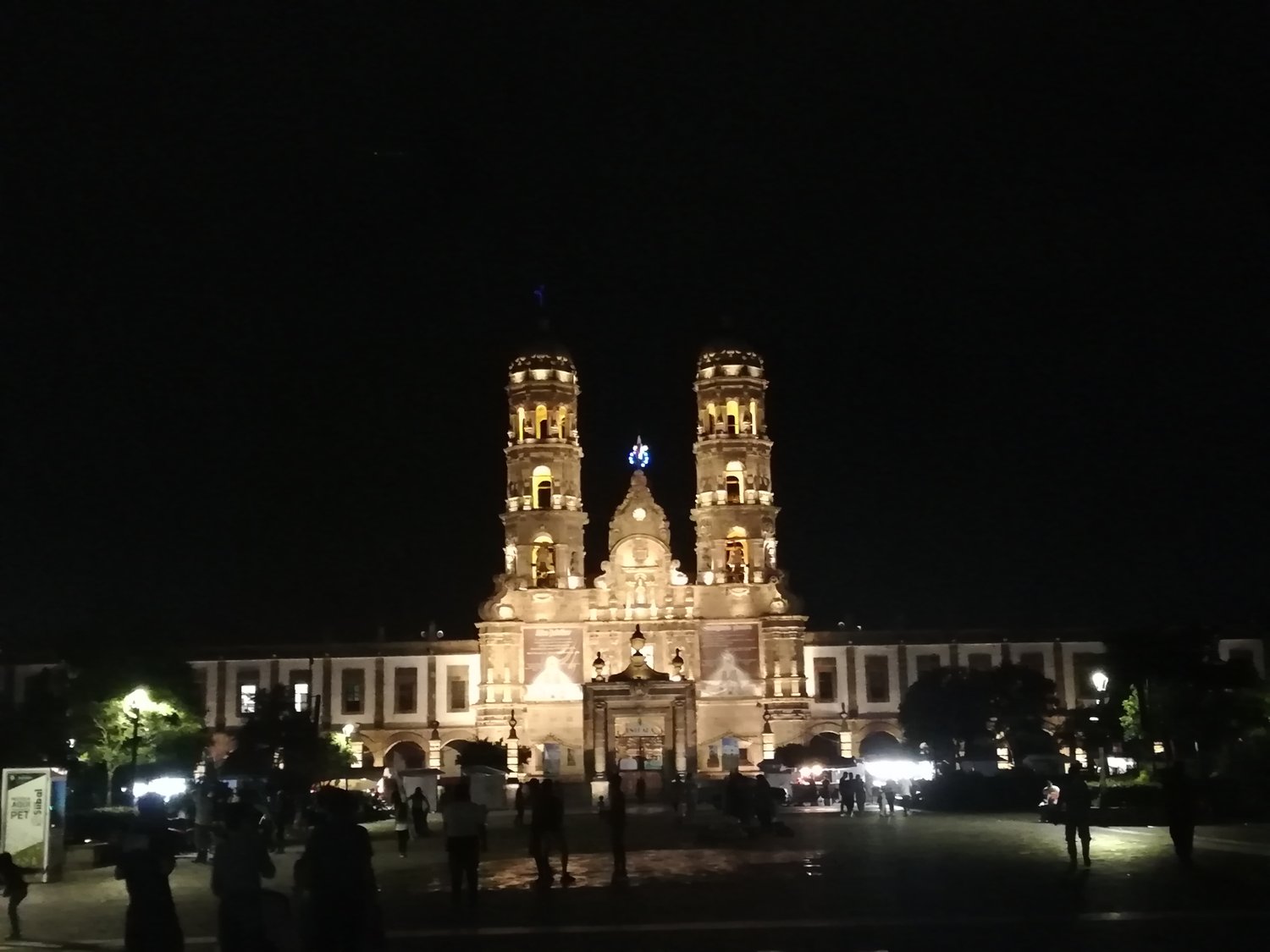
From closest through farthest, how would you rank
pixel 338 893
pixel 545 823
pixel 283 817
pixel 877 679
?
pixel 338 893 < pixel 545 823 < pixel 283 817 < pixel 877 679

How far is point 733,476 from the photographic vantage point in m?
72.0

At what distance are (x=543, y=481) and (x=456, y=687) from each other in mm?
12469

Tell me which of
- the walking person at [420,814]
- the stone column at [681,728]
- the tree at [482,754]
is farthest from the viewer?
the stone column at [681,728]

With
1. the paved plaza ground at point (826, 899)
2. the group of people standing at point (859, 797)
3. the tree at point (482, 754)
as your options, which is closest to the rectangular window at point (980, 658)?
the tree at point (482, 754)

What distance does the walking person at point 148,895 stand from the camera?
928 centimetres

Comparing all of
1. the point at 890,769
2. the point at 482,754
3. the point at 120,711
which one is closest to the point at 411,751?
the point at 482,754

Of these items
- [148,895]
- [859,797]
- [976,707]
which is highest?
[976,707]

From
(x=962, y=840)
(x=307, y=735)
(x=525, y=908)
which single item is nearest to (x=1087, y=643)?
(x=307, y=735)

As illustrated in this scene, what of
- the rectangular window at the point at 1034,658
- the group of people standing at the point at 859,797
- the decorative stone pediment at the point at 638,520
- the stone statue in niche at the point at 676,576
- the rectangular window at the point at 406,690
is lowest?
the group of people standing at the point at 859,797

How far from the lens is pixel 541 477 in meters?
71.8

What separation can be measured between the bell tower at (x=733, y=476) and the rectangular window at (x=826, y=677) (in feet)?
25.5

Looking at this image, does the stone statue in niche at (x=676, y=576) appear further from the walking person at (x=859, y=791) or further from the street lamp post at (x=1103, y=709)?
the walking person at (x=859, y=791)

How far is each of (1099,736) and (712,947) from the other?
1530 inches

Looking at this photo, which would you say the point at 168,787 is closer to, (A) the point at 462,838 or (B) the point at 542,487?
(A) the point at 462,838
